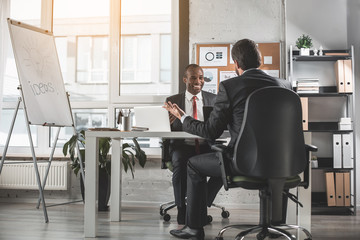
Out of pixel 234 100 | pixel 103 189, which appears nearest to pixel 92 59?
pixel 103 189

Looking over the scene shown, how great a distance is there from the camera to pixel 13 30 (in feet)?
11.8

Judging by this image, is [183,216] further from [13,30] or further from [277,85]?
[13,30]

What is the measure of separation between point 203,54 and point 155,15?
2.56ft

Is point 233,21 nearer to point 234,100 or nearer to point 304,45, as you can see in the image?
point 304,45

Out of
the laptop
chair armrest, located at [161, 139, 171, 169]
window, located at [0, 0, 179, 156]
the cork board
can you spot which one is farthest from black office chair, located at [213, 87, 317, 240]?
window, located at [0, 0, 179, 156]

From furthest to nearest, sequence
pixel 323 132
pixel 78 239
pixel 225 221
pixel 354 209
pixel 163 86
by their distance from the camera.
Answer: pixel 163 86, pixel 323 132, pixel 354 209, pixel 225 221, pixel 78 239

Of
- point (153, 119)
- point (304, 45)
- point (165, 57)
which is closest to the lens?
point (153, 119)

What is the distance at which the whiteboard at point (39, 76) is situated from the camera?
142 inches

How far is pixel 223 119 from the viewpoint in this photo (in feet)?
7.39

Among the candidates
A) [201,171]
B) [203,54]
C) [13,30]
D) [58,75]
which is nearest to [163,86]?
[203,54]

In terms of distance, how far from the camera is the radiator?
4.38 metres

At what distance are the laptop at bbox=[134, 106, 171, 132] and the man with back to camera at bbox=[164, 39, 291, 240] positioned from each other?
319mm

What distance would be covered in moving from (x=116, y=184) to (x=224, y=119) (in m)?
1.51

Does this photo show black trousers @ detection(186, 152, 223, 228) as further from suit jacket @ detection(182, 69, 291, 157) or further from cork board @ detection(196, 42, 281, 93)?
cork board @ detection(196, 42, 281, 93)
